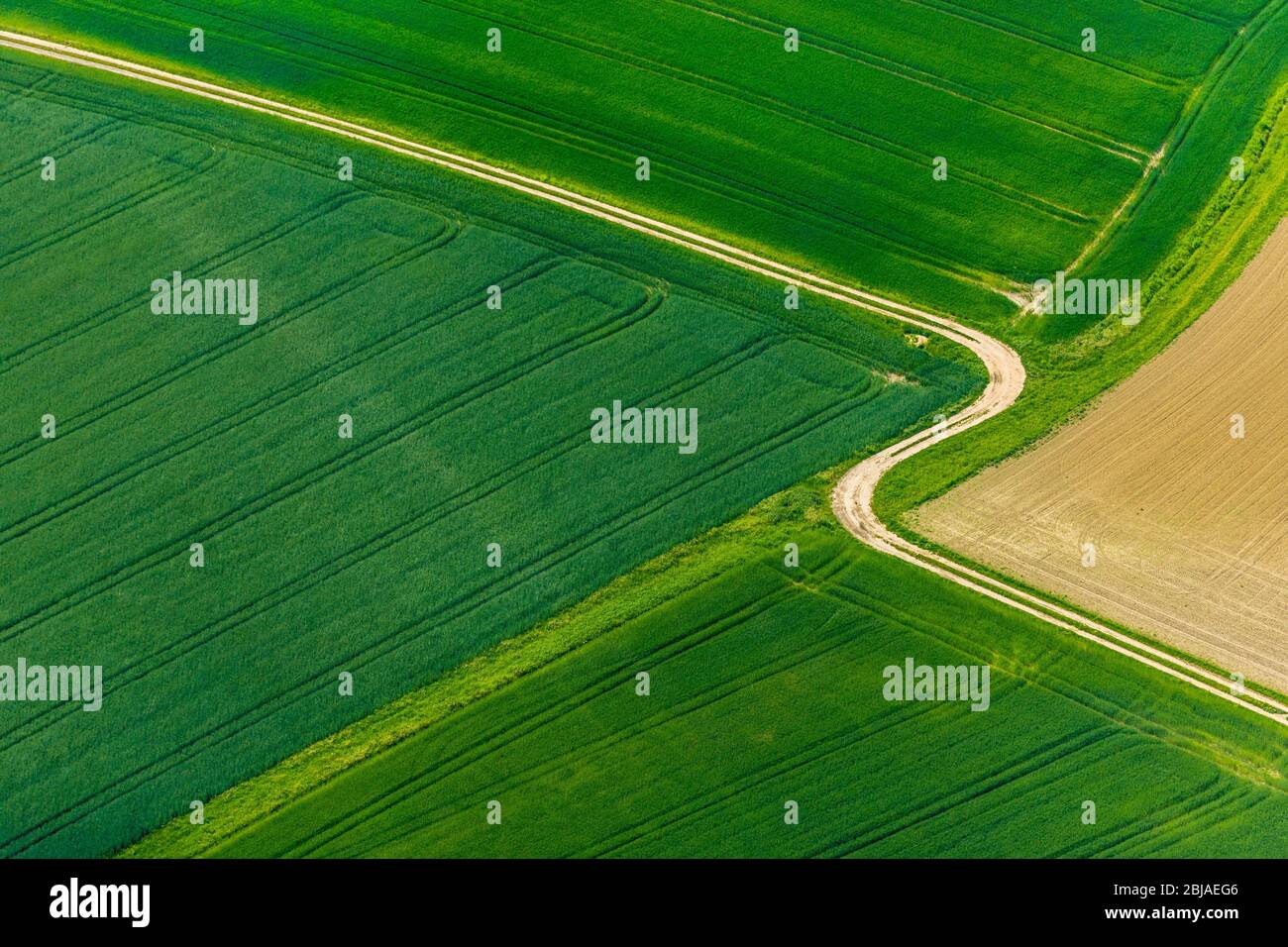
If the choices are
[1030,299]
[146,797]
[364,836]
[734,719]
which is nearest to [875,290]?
[1030,299]

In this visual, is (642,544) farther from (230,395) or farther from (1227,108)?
(1227,108)

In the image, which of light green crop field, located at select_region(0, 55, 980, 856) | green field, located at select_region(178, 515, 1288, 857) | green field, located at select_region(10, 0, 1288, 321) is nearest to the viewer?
green field, located at select_region(178, 515, 1288, 857)

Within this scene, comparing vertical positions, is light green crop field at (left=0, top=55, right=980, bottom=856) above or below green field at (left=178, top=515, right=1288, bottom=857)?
above

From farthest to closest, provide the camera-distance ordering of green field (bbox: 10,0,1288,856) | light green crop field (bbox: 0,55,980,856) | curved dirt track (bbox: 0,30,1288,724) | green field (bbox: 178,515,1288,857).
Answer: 1. curved dirt track (bbox: 0,30,1288,724)
2. light green crop field (bbox: 0,55,980,856)
3. green field (bbox: 10,0,1288,856)
4. green field (bbox: 178,515,1288,857)

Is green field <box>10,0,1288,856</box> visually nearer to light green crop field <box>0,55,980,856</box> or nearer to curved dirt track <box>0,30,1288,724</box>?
light green crop field <box>0,55,980,856</box>

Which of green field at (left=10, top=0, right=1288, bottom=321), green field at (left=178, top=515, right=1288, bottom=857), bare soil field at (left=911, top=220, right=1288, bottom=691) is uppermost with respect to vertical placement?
green field at (left=10, top=0, right=1288, bottom=321)

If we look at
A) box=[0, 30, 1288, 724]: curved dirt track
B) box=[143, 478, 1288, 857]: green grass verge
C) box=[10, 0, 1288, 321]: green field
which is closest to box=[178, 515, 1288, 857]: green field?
box=[143, 478, 1288, 857]: green grass verge
